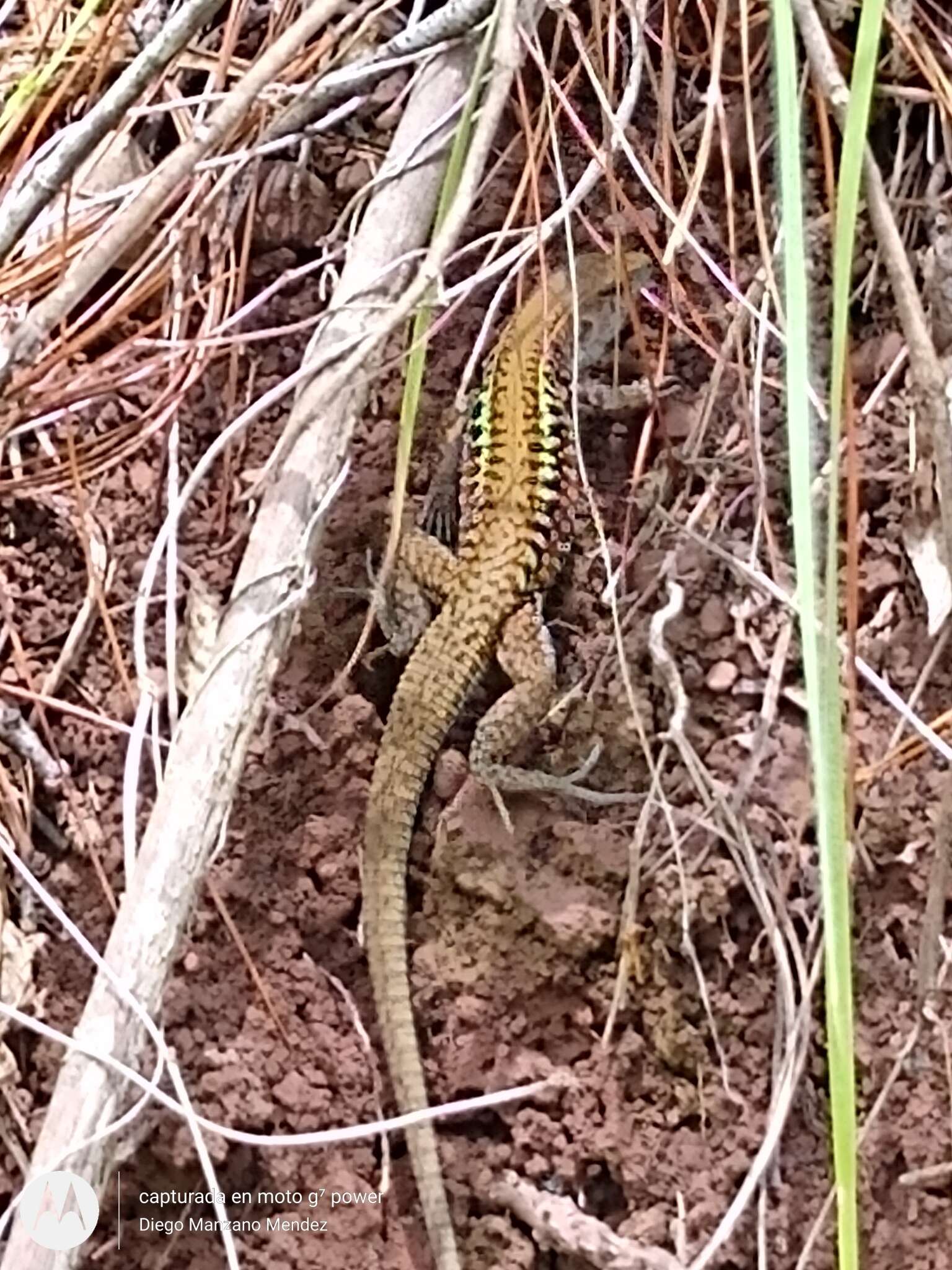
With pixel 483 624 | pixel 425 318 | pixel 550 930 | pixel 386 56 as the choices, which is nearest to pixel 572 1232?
pixel 550 930

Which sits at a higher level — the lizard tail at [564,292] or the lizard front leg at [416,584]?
the lizard tail at [564,292]

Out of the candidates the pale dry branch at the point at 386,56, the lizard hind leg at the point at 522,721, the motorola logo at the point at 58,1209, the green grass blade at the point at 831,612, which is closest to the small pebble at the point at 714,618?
the lizard hind leg at the point at 522,721

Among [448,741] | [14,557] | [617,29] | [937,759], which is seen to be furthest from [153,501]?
[937,759]

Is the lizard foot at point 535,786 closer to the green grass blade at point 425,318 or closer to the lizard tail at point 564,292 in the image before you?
the green grass blade at point 425,318

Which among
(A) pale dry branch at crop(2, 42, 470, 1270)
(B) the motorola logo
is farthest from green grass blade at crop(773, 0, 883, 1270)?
(B) the motorola logo

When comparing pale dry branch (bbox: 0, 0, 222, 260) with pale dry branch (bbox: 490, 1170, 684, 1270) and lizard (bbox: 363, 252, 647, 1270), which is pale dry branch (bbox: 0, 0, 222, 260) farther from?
pale dry branch (bbox: 490, 1170, 684, 1270)

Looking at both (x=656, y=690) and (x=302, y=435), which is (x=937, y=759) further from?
(x=302, y=435)

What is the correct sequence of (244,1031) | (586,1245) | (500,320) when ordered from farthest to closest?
(500,320)
(244,1031)
(586,1245)

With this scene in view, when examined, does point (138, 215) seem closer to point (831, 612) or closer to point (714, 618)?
point (831, 612)
